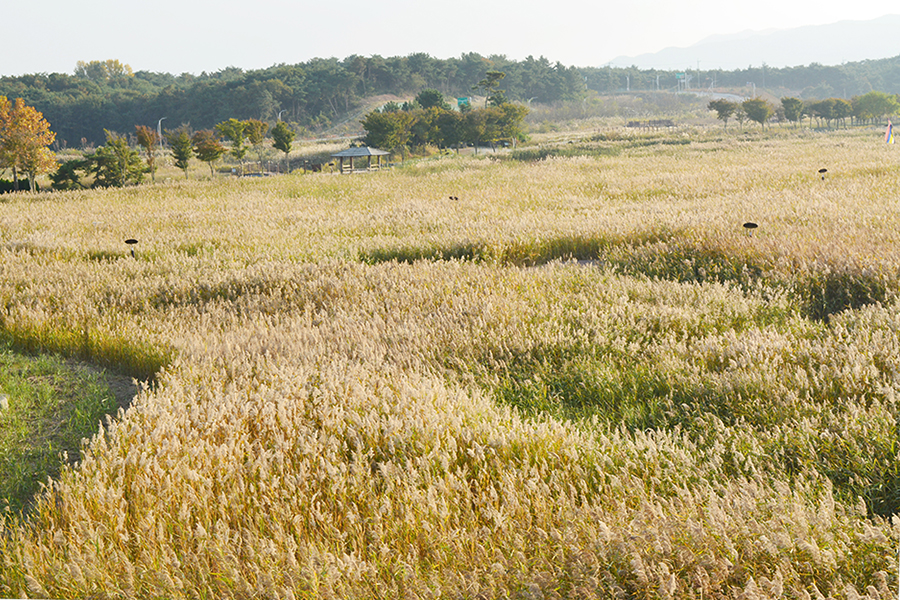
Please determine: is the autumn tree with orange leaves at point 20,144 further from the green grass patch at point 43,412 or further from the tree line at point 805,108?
the tree line at point 805,108

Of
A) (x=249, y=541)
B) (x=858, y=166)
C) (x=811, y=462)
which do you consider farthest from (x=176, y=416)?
(x=858, y=166)

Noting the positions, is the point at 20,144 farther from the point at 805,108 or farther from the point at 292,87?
the point at 292,87

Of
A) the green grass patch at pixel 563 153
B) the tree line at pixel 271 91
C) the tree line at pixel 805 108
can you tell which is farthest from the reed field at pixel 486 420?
the tree line at pixel 271 91

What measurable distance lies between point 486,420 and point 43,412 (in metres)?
3.39

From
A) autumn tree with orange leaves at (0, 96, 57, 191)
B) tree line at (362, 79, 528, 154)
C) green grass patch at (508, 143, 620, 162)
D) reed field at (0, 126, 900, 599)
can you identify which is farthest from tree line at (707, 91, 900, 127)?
reed field at (0, 126, 900, 599)

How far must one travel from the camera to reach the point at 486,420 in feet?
11.2

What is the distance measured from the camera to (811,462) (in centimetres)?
279

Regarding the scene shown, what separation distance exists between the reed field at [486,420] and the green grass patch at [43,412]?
0.66 feet

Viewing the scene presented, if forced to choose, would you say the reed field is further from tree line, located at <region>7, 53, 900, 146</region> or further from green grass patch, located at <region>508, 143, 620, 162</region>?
tree line, located at <region>7, 53, 900, 146</region>

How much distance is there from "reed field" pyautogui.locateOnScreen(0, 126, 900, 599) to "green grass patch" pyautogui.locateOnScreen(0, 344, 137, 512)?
0.20 m

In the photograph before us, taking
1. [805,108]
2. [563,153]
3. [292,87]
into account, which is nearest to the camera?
[563,153]

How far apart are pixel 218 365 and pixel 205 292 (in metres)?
2.98

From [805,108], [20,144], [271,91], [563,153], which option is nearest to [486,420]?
[20,144]

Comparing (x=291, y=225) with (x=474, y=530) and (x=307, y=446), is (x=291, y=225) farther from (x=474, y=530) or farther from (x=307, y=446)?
(x=474, y=530)
